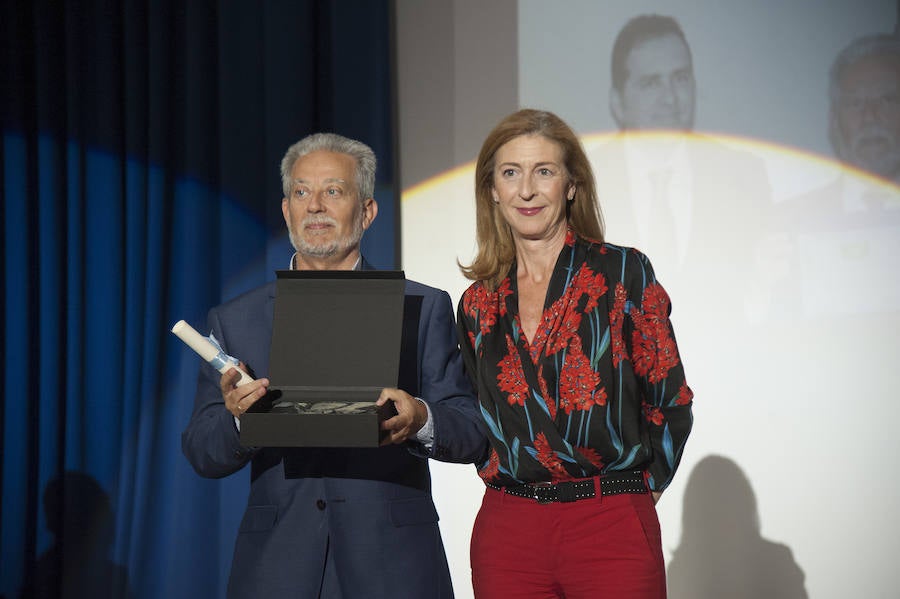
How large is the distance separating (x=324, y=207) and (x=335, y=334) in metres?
0.33

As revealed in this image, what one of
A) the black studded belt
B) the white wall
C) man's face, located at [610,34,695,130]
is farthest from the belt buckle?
man's face, located at [610,34,695,130]

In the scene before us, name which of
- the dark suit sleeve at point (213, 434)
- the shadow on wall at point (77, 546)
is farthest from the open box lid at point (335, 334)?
the shadow on wall at point (77, 546)

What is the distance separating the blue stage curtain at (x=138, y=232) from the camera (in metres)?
3.16

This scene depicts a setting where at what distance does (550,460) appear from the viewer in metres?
1.67

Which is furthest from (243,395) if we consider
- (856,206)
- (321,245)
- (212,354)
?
(856,206)

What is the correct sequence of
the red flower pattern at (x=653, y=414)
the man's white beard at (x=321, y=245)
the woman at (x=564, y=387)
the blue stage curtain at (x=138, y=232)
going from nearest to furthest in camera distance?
the woman at (x=564, y=387) < the red flower pattern at (x=653, y=414) < the man's white beard at (x=321, y=245) < the blue stage curtain at (x=138, y=232)

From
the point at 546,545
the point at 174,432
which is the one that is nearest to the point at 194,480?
the point at 174,432

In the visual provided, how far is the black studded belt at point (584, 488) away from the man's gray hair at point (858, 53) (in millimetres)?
1832

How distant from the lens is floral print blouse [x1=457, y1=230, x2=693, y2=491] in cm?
168

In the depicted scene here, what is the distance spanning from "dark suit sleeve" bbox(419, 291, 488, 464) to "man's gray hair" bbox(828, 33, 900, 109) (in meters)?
1.77

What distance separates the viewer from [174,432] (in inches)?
126

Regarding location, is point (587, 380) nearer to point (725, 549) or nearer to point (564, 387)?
point (564, 387)

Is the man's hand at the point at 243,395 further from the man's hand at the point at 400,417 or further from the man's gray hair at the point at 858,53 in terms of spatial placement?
the man's gray hair at the point at 858,53

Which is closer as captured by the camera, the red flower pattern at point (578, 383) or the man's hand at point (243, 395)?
the man's hand at point (243, 395)
